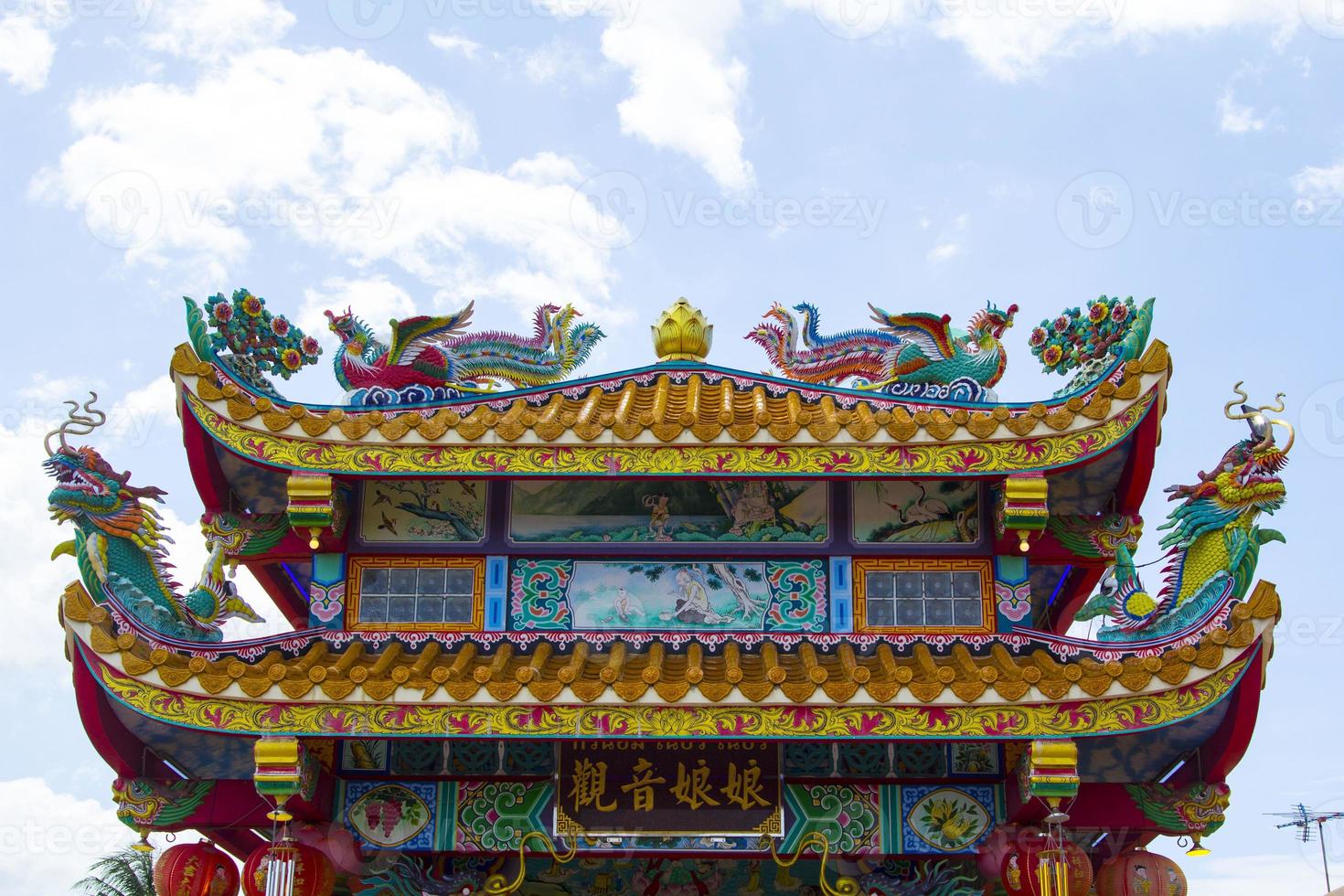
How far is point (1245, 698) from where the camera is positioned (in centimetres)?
1009

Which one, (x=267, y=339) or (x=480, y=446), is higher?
(x=267, y=339)

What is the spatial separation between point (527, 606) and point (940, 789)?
145 inches

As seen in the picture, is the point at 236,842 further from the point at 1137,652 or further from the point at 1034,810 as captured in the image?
the point at 1137,652

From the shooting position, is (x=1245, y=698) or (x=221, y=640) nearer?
(x=1245, y=698)

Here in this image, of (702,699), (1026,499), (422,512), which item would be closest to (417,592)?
(422,512)

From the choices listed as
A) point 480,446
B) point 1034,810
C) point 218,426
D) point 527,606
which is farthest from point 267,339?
point 1034,810

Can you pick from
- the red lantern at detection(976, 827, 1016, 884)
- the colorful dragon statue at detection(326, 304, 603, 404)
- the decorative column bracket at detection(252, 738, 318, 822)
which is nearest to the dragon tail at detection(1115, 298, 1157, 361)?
the red lantern at detection(976, 827, 1016, 884)

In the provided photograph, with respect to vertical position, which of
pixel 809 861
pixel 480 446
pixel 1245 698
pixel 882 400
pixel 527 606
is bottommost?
pixel 809 861

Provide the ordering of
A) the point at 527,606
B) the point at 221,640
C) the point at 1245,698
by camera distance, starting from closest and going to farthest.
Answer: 1. the point at 1245,698
2. the point at 221,640
3. the point at 527,606

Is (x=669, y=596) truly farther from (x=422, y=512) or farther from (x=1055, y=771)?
(x=1055, y=771)

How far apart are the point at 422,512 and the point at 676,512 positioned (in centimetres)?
220

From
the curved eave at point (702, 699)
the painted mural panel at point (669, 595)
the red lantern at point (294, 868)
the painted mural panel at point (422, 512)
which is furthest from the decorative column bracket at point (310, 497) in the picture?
the red lantern at point (294, 868)

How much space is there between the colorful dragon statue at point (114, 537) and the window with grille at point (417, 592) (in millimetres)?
1256

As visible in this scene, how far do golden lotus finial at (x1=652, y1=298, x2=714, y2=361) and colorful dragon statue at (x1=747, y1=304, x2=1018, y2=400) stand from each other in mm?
484
